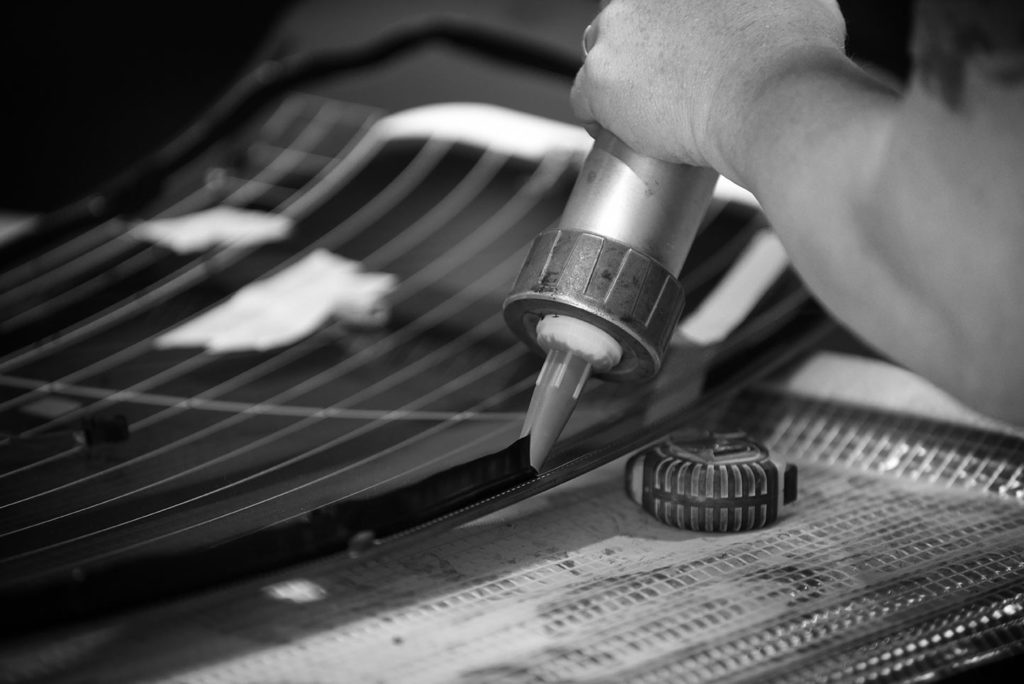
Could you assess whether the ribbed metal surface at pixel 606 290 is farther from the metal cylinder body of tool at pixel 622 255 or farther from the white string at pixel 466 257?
the white string at pixel 466 257

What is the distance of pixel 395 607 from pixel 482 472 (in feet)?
0.26

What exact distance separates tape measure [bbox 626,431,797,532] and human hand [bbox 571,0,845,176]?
15 cm

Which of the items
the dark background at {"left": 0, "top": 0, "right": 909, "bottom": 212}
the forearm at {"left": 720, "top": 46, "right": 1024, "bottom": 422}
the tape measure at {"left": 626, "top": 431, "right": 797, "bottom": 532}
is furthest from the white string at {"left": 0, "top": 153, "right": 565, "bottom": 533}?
the forearm at {"left": 720, "top": 46, "right": 1024, "bottom": 422}

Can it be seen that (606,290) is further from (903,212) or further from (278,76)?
(278,76)

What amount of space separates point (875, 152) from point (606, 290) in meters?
0.15

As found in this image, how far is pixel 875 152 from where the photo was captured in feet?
→ 1.47

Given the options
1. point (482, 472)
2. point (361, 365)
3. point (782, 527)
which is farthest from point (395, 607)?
point (361, 365)

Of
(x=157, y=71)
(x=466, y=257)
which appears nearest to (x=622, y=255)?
(x=466, y=257)

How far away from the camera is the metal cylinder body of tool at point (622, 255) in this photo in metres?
0.56

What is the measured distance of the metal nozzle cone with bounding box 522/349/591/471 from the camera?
23.2 inches

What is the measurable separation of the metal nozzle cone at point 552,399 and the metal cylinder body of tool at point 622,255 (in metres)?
0.02

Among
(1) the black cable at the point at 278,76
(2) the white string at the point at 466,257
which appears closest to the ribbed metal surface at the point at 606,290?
(2) the white string at the point at 466,257

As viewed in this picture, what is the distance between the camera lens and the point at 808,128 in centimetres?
47

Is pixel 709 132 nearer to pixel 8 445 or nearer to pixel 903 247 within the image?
pixel 903 247
